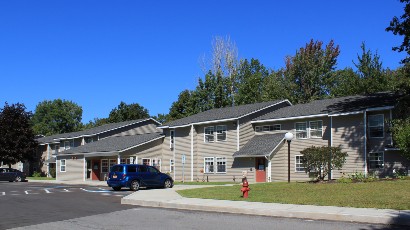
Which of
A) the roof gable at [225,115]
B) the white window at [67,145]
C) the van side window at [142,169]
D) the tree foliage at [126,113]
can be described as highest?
the tree foliage at [126,113]

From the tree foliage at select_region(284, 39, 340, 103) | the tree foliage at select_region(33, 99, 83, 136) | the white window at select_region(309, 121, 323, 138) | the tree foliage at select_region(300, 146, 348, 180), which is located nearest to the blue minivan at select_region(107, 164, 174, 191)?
the tree foliage at select_region(300, 146, 348, 180)

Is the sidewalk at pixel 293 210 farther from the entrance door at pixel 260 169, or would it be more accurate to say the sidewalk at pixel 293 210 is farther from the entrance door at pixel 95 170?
the entrance door at pixel 95 170

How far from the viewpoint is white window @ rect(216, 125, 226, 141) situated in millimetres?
39750

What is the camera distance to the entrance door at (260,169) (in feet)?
118

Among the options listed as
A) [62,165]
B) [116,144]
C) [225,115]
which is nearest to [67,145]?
[62,165]

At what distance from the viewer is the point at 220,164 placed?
39531 mm

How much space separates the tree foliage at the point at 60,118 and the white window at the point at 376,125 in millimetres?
78588

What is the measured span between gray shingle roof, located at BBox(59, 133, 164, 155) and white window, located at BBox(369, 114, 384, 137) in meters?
21.3

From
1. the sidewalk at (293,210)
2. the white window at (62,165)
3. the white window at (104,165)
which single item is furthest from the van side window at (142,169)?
the white window at (62,165)

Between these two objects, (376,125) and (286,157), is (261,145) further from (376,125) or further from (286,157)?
(376,125)

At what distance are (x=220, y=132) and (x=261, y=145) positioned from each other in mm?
5007

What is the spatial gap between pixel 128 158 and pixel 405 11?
89.1 feet

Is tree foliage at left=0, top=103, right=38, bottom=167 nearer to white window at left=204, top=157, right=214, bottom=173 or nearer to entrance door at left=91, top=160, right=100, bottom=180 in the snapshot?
entrance door at left=91, top=160, right=100, bottom=180

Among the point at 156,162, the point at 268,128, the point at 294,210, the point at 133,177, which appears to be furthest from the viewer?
the point at 156,162
